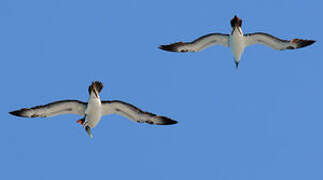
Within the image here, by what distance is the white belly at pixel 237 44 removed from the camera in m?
44.4

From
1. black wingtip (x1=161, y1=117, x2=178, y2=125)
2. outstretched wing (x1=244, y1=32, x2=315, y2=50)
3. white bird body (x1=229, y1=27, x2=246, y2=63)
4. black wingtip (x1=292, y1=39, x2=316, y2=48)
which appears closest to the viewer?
black wingtip (x1=161, y1=117, x2=178, y2=125)

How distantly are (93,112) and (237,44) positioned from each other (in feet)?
28.3

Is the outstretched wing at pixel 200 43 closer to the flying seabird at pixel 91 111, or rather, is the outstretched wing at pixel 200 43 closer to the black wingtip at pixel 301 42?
the black wingtip at pixel 301 42

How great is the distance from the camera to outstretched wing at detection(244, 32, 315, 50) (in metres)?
44.9

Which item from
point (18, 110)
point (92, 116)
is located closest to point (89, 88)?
point (92, 116)

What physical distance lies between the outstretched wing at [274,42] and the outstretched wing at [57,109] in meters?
9.44

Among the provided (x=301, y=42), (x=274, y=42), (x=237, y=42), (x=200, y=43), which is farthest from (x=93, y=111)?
(x=301, y=42)

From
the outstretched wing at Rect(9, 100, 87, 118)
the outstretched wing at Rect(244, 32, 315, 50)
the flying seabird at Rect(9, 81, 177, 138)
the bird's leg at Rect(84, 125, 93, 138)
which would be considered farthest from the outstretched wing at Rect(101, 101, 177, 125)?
the outstretched wing at Rect(244, 32, 315, 50)

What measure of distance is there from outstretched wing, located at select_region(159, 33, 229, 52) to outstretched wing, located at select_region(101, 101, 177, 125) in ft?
18.1

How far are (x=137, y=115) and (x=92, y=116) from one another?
86.7 inches

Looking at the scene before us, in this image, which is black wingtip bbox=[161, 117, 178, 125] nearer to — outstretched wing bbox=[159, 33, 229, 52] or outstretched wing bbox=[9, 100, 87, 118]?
outstretched wing bbox=[9, 100, 87, 118]

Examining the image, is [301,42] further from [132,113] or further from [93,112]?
[93,112]

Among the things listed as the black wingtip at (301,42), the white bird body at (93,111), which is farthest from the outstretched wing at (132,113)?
the black wingtip at (301,42)

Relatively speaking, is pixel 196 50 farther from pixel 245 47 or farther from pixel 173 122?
pixel 173 122
